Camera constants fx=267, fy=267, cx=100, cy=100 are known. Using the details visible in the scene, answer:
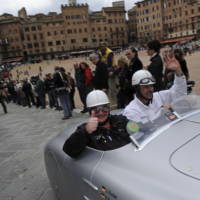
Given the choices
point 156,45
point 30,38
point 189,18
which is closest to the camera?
point 156,45

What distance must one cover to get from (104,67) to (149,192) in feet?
14.5

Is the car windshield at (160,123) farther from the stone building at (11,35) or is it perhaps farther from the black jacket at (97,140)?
the stone building at (11,35)

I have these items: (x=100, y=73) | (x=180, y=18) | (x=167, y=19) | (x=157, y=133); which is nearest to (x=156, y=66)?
(x=100, y=73)

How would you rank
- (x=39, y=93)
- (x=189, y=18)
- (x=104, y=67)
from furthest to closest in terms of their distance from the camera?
(x=189, y=18) < (x=39, y=93) < (x=104, y=67)

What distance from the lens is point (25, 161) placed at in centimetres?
494

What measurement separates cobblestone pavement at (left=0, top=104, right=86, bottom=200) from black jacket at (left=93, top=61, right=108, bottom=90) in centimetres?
182

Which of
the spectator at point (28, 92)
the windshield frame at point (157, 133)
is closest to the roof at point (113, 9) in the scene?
the spectator at point (28, 92)

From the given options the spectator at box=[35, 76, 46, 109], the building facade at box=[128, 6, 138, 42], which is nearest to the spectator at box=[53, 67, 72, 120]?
the spectator at box=[35, 76, 46, 109]

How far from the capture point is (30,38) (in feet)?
336

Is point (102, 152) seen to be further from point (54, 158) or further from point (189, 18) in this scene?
point (189, 18)

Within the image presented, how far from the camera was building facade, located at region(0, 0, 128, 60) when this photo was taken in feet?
335

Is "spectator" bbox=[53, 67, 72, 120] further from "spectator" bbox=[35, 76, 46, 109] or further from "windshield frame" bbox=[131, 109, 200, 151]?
"windshield frame" bbox=[131, 109, 200, 151]

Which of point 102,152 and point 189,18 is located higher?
point 189,18

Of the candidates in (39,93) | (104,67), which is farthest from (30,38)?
(104,67)
